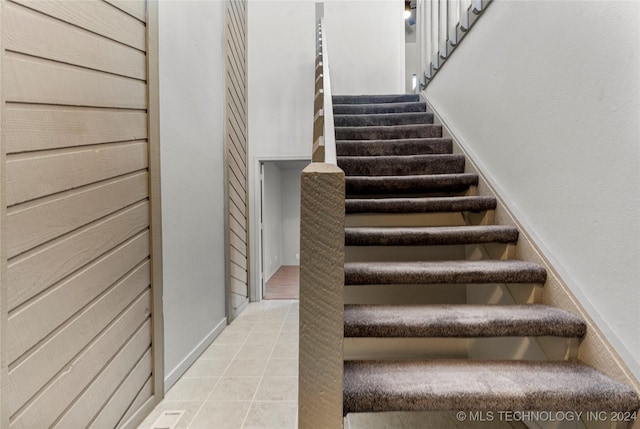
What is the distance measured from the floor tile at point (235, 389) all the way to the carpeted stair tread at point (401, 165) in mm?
1607

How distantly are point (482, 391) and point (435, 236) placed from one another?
836 millimetres

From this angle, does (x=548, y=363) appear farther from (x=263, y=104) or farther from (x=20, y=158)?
(x=263, y=104)

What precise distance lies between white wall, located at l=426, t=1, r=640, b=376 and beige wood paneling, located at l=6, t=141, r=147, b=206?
2.08 metres

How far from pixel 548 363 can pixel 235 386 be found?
5.98ft

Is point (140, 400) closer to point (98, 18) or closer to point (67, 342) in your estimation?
point (67, 342)

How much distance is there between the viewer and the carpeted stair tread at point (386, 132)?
2.87 metres

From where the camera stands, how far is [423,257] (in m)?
2.23

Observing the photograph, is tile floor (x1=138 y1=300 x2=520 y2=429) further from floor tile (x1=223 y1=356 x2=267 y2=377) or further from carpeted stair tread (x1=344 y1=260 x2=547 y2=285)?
carpeted stair tread (x1=344 y1=260 x2=547 y2=285)

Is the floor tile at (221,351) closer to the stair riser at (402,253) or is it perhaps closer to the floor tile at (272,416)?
the floor tile at (272,416)

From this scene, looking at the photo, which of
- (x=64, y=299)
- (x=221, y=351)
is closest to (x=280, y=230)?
(x=221, y=351)

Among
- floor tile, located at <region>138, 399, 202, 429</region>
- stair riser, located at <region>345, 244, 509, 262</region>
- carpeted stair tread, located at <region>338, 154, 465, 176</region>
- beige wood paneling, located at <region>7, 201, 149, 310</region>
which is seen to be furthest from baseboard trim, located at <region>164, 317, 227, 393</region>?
carpeted stair tread, located at <region>338, 154, 465, 176</region>

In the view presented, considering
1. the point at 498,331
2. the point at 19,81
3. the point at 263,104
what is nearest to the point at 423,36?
the point at 263,104

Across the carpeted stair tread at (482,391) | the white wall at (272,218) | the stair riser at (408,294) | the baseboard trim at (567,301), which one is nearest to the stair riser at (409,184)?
the baseboard trim at (567,301)

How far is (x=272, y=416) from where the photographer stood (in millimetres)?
1870
